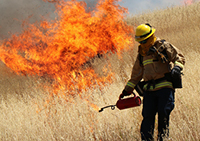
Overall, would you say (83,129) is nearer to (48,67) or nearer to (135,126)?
(135,126)

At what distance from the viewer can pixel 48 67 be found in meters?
9.09

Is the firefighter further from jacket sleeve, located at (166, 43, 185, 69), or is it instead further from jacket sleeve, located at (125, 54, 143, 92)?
jacket sleeve, located at (125, 54, 143, 92)

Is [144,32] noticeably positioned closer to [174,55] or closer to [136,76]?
[174,55]

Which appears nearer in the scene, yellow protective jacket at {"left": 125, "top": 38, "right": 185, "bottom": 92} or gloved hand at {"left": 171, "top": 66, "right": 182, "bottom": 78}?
gloved hand at {"left": 171, "top": 66, "right": 182, "bottom": 78}

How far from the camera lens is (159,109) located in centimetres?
237

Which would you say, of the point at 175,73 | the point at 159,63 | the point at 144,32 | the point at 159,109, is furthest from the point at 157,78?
the point at 144,32

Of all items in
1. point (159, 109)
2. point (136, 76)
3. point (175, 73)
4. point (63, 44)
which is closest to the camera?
point (175, 73)

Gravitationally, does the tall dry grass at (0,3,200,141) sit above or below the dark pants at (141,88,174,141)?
below

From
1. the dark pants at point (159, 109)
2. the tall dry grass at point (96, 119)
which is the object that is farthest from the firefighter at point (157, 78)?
the tall dry grass at point (96, 119)

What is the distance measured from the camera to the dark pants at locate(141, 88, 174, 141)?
2330 mm

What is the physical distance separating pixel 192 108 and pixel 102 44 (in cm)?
678

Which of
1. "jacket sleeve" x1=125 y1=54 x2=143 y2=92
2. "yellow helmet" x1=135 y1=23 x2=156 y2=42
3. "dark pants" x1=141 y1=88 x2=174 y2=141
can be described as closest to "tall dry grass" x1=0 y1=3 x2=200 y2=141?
"dark pants" x1=141 y1=88 x2=174 y2=141

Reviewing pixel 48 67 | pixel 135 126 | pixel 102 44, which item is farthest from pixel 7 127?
pixel 102 44

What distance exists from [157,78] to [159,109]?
1.32 feet
